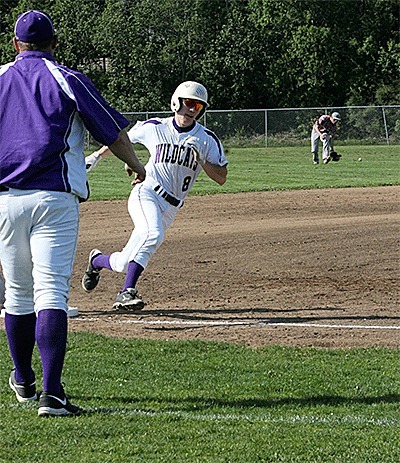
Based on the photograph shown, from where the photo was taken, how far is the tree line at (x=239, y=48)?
156 feet

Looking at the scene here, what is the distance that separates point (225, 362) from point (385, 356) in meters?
1.09

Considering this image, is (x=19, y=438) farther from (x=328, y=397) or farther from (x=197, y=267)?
(x=197, y=267)

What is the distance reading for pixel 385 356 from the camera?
20.9 feet

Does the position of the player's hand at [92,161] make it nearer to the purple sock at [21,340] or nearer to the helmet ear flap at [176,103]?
the helmet ear flap at [176,103]

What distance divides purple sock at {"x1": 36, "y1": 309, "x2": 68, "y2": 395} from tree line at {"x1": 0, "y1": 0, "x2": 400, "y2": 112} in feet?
140

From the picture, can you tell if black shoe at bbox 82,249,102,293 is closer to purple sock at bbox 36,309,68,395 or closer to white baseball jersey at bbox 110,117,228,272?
white baseball jersey at bbox 110,117,228,272

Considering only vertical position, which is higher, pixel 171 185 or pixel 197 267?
pixel 171 185

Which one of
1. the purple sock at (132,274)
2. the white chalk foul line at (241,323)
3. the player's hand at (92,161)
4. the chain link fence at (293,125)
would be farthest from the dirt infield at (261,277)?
the chain link fence at (293,125)

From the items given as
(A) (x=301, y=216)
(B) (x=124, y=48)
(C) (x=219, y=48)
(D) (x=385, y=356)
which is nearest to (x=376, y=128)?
(C) (x=219, y=48)

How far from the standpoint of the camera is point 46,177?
15.7ft

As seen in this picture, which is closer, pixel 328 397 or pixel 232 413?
pixel 232 413

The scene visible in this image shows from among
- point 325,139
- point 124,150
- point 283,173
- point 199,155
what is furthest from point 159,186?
point 325,139

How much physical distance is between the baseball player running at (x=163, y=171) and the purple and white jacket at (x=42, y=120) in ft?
9.11

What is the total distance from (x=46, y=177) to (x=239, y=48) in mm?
44060
